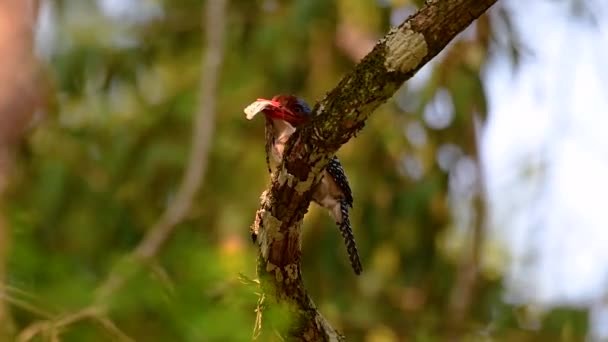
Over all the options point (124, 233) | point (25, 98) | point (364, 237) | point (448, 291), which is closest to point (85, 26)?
point (124, 233)

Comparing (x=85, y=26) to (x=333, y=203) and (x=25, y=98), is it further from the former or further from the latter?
(x=25, y=98)

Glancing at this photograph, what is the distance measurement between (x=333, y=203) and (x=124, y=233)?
343 cm

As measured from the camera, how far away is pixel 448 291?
845 centimetres

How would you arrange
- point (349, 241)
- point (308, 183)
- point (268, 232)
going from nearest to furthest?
point (308, 183)
point (268, 232)
point (349, 241)

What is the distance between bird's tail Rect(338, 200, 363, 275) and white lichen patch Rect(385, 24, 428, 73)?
1412 mm

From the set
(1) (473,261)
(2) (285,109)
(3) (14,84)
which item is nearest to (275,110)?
(2) (285,109)

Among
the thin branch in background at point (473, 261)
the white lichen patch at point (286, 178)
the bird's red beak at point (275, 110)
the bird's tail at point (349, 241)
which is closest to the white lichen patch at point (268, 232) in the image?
the white lichen patch at point (286, 178)

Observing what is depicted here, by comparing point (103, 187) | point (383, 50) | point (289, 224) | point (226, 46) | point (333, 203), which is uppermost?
point (226, 46)

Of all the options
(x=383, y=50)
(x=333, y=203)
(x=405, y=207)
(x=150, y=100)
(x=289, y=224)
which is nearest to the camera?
(x=383, y=50)

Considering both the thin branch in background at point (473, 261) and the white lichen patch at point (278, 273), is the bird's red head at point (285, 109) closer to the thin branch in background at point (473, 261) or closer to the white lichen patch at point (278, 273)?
the white lichen patch at point (278, 273)

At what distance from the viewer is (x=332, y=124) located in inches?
109

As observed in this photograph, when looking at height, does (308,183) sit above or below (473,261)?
below

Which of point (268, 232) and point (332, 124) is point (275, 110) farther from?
point (332, 124)

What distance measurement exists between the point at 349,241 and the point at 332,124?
146 cm
